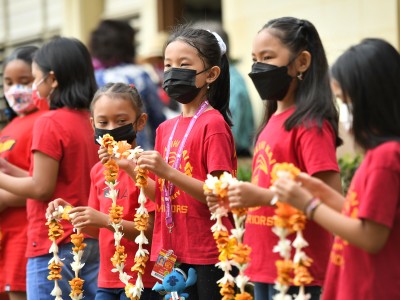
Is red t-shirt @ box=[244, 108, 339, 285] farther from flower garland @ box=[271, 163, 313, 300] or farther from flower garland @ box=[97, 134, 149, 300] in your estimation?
flower garland @ box=[97, 134, 149, 300]

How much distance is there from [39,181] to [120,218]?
883 mm

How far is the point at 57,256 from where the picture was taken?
5.66 meters

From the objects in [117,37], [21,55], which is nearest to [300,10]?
[117,37]

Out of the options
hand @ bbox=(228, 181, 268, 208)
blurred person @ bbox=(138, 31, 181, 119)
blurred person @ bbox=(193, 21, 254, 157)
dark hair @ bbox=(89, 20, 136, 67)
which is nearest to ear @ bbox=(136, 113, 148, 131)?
hand @ bbox=(228, 181, 268, 208)

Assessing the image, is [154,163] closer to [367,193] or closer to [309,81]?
[309,81]

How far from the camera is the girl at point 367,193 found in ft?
12.5

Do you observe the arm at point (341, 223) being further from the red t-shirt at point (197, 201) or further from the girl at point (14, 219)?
the girl at point (14, 219)

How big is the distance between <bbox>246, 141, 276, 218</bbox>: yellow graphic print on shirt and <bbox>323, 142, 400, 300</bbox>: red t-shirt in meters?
0.56

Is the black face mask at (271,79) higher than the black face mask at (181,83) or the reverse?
higher

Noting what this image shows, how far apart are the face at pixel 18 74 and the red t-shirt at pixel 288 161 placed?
108 inches

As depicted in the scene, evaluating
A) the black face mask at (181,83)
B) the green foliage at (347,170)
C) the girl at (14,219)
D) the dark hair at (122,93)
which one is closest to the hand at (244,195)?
the black face mask at (181,83)

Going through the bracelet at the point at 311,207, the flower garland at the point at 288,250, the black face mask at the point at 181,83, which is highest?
the black face mask at the point at 181,83

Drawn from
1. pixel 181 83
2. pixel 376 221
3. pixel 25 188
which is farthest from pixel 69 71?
pixel 376 221

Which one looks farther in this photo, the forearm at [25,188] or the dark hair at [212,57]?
the forearm at [25,188]
